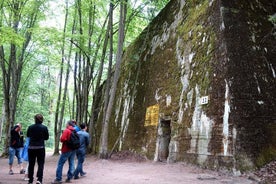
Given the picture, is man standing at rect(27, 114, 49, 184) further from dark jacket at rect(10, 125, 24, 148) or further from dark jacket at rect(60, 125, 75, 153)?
dark jacket at rect(10, 125, 24, 148)

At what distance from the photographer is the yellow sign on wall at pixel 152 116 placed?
12.8 metres

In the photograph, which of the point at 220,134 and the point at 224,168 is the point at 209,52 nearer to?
the point at 220,134

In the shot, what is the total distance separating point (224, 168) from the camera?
8.13m

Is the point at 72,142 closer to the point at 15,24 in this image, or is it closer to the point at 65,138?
the point at 65,138

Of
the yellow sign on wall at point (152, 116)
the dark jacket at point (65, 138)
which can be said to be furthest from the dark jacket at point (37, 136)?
the yellow sign on wall at point (152, 116)

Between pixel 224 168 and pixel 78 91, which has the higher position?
pixel 78 91

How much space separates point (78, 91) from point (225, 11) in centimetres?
1248

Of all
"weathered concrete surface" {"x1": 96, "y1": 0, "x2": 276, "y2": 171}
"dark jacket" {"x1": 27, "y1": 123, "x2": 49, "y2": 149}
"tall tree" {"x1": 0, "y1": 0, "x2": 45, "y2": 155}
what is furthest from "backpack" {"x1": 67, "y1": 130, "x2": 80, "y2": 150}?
"tall tree" {"x1": 0, "y1": 0, "x2": 45, "y2": 155}

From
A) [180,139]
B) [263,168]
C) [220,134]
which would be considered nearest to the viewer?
[263,168]

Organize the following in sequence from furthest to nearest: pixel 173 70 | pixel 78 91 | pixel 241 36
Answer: pixel 78 91
pixel 173 70
pixel 241 36

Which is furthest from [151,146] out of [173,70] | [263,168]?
[263,168]

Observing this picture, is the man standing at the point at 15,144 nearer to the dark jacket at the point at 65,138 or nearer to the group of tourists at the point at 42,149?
the group of tourists at the point at 42,149

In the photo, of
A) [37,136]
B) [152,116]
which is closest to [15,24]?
[152,116]

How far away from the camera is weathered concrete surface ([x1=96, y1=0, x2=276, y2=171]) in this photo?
830 cm
